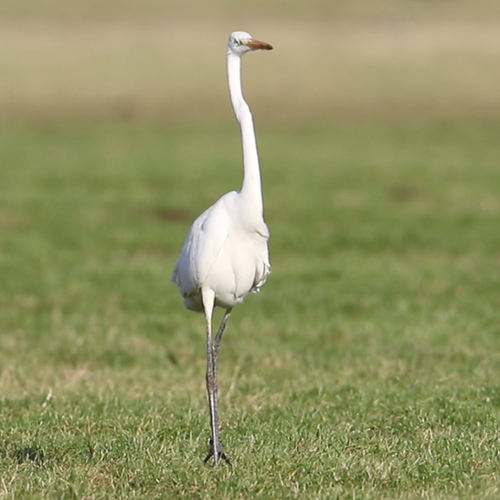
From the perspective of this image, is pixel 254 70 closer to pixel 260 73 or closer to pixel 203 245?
pixel 260 73

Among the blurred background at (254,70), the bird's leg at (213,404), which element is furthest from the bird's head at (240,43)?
the blurred background at (254,70)

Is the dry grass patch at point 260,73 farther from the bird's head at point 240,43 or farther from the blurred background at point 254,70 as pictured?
the bird's head at point 240,43

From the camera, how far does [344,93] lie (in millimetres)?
35250

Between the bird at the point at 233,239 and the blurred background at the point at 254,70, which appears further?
the blurred background at the point at 254,70

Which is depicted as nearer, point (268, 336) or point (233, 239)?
point (233, 239)

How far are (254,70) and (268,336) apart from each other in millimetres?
29503

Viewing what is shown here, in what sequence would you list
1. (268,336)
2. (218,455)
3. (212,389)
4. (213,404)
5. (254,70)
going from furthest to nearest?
(254,70) → (268,336) → (212,389) → (213,404) → (218,455)

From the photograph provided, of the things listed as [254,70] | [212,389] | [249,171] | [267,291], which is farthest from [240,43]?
[254,70]

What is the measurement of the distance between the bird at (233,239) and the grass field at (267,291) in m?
0.87

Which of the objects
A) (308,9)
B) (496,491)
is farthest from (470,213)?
(308,9)

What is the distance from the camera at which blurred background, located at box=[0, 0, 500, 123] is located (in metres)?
32.8

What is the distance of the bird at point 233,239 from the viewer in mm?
5418

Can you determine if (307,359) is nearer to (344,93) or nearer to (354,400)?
(354,400)

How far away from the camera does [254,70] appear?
1524 inches
